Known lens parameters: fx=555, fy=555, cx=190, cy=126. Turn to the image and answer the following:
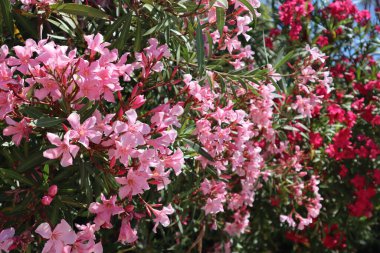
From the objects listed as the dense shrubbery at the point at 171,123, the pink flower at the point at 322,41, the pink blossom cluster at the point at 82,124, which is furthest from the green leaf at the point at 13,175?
the pink flower at the point at 322,41

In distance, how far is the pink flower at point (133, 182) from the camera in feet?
4.03

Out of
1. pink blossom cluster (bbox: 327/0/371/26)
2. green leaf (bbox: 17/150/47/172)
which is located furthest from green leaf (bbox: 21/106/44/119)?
pink blossom cluster (bbox: 327/0/371/26)

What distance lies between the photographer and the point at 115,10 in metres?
1.81

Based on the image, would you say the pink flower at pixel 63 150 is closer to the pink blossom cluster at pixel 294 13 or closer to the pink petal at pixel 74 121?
the pink petal at pixel 74 121

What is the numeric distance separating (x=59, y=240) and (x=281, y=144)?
1541 millimetres

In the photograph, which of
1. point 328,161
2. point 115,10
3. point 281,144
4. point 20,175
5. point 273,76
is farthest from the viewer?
point 328,161

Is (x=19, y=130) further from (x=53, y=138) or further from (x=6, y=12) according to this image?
(x=6, y=12)

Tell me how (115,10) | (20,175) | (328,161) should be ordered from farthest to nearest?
(328,161)
(115,10)
(20,175)

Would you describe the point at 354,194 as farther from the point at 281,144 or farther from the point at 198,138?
the point at 198,138

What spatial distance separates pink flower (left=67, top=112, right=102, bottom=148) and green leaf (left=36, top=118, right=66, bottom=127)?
0.08 m

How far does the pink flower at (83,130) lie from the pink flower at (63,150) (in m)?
0.02

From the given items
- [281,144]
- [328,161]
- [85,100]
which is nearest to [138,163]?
[85,100]

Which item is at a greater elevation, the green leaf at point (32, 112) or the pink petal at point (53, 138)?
the pink petal at point (53, 138)

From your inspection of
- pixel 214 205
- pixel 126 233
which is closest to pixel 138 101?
pixel 126 233
